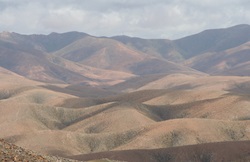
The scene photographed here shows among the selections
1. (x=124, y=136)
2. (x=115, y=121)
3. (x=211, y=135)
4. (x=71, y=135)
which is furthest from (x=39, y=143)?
(x=211, y=135)

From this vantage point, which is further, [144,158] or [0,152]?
[144,158]

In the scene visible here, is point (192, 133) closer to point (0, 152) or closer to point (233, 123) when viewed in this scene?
point (233, 123)

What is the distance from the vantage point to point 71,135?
16600cm

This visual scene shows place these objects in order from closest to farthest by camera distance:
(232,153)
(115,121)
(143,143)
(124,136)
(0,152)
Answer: (0,152) < (232,153) < (143,143) < (124,136) < (115,121)

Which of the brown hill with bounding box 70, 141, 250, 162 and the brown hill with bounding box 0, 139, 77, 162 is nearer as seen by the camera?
the brown hill with bounding box 0, 139, 77, 162

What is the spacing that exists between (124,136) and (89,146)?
490 inches

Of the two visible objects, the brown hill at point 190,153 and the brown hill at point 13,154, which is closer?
the brown hill at point 13,154

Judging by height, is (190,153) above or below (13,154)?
below

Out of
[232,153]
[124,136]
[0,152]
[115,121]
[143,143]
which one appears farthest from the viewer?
[115,121]

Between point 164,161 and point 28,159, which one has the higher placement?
point 28,159

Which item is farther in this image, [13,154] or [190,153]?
[190,153]

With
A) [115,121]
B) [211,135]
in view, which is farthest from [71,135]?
[211,135]

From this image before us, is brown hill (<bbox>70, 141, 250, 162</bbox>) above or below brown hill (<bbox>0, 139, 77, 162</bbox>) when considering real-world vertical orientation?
below

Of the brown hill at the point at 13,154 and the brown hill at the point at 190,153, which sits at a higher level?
the brown hill at the point at 13,154
